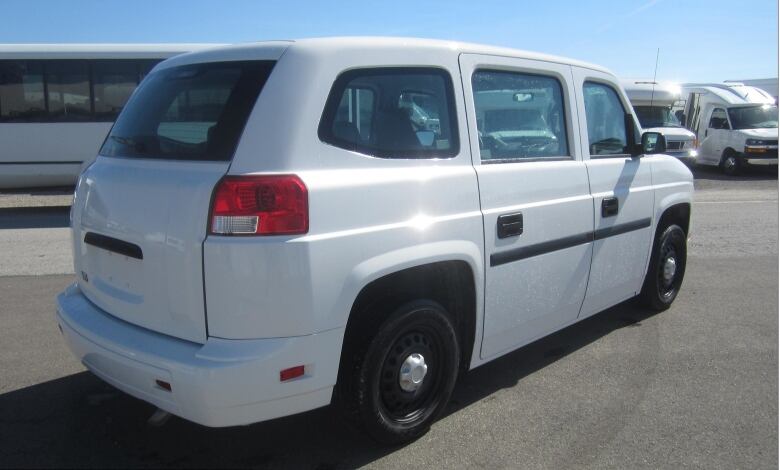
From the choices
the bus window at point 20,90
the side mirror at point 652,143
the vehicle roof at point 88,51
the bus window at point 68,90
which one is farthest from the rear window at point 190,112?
the bus window at point 20,90

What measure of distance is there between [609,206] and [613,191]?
14cm

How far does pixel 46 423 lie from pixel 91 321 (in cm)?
78

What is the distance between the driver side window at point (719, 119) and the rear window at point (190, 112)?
66.1 ft

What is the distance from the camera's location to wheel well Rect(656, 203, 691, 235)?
5230 mm

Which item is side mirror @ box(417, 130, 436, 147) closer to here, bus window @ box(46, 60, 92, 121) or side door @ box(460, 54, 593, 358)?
side door @ box(460, 54, 593, 358)

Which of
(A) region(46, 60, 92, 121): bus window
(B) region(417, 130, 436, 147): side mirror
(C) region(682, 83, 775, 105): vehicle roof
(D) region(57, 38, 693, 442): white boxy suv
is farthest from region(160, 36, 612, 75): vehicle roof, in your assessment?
(C) region(682, 83, 775, 105): vehicle roof

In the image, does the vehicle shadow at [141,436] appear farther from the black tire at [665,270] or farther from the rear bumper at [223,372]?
the black tire at [665,270]

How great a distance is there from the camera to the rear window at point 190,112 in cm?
279

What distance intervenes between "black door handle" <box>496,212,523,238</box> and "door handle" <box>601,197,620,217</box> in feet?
3.13

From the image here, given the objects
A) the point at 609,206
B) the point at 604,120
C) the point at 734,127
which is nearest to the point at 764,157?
the point at 734,127

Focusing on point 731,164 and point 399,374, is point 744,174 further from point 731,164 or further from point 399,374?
point 399,374

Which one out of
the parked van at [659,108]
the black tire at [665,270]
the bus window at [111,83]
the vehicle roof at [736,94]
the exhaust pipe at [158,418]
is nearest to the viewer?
the exhaust pipe at [158,418]

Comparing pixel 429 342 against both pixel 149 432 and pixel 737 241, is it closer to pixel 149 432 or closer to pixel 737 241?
pixel 149 432

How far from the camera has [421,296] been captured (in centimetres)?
334
